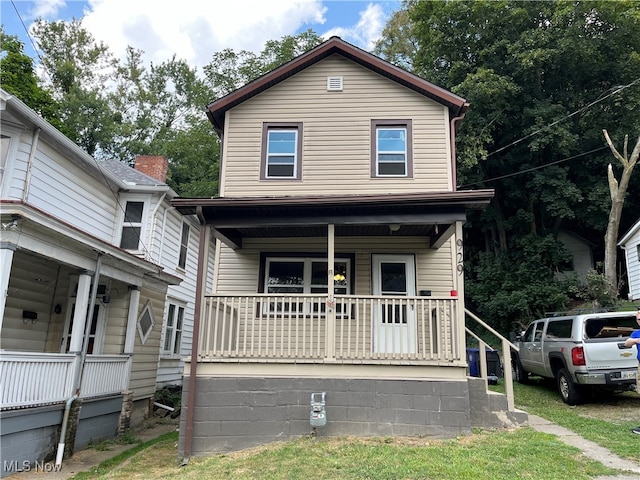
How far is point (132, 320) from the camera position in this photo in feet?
34.0

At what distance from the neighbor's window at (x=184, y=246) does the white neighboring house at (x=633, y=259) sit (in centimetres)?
1850

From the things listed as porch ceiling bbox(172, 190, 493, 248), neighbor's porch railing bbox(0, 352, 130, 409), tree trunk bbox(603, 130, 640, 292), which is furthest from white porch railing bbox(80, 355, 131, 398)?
tree trunk bbox(603, 130, 640, 292)

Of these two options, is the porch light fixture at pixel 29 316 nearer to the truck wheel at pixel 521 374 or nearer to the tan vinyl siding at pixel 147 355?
the tan vinyl siding at pixel 147 355

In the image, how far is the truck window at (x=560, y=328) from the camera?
8.80m

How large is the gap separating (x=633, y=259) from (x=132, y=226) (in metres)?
Result: 20.8

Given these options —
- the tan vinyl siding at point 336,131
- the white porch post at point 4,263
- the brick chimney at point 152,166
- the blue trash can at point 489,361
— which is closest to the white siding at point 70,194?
the brick chimney at point 152,166

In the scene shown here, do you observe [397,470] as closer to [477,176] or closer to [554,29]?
[477,176]

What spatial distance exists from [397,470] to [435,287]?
4.65 m

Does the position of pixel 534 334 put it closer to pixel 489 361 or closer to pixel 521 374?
pixel 489 361

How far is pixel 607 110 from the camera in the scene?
786 inches

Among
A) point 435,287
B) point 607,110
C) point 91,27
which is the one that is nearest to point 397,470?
point 435,287

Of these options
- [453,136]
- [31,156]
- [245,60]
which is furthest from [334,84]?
[245,60]

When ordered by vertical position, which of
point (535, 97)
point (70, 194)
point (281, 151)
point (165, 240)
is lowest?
point (165, 240)
